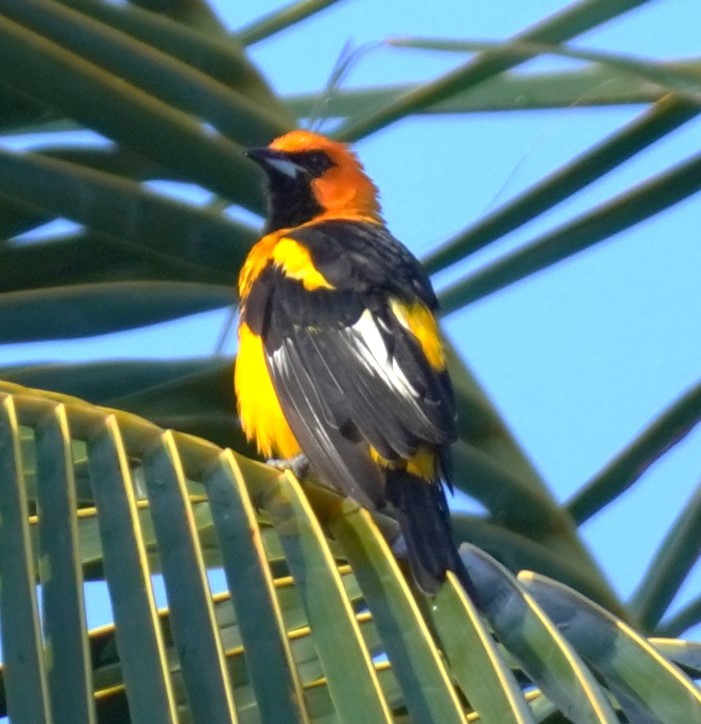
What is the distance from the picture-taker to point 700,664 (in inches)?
80.0

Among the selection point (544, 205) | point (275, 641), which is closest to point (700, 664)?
point (275, 641)

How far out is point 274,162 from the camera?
4.36 metres

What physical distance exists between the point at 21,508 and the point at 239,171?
1355 mm

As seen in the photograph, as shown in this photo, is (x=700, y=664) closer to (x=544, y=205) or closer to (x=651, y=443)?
(x=651, y=443)

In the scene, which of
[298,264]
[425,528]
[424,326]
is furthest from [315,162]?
[425,528]

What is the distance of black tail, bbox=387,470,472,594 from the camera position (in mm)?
2218

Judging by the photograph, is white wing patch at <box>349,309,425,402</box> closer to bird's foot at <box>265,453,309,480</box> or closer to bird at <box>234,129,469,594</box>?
bird at <box>234,129,469,594</box>

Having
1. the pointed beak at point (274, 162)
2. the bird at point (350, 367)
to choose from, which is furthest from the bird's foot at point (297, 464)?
the pointed beak at point (274, 162)

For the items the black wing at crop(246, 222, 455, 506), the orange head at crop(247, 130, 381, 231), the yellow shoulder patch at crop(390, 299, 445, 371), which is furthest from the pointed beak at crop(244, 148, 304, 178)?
the yellow shoulder patch at crop(390, 299, 445, 371)

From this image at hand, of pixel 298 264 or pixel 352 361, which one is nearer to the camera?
pixel 352 361

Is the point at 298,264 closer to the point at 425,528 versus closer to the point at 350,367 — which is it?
the point at 350,367

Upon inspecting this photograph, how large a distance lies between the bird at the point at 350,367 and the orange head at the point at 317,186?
4 centimetres

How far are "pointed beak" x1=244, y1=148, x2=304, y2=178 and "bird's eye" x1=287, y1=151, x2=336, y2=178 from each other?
0.15ft

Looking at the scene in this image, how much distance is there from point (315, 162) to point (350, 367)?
138 cm
